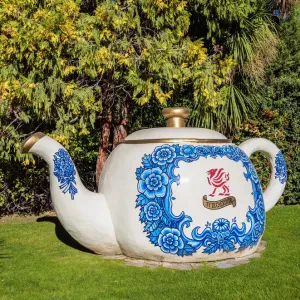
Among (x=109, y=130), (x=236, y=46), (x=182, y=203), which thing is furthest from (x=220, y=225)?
(x=236, y=46)

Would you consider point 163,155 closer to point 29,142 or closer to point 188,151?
point 188,151

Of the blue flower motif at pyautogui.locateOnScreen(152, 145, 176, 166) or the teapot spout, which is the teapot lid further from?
the teapot spout

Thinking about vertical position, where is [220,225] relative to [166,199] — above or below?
below

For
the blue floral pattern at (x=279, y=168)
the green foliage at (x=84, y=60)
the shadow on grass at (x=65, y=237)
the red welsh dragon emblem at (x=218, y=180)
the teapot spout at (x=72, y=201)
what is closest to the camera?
the red welsh dragon emblem at (x=218, y=180)

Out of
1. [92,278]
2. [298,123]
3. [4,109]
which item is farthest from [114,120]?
[92,278]

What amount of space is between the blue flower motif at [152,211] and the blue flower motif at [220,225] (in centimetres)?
50

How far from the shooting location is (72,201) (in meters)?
3.94

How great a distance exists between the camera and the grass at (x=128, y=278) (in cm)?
315

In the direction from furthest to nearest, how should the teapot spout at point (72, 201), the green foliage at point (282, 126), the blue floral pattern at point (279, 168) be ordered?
1. the green foliage at point (282, 126)
2. the blue floral pattern at point (279, 168)
3. the teapot spout at point (72, 201)

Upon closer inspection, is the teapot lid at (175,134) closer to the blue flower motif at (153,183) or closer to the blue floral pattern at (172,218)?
the blue floral pattern at (172,218)

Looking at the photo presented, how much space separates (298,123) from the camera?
7.99 metres

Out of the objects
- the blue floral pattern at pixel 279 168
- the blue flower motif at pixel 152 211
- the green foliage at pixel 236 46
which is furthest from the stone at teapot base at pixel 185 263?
the green foliage at pixel 236 46

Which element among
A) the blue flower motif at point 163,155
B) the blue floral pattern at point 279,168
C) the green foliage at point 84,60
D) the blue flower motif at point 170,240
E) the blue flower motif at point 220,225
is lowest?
the blue flower motif at point 170,240

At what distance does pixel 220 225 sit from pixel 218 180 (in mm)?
408
